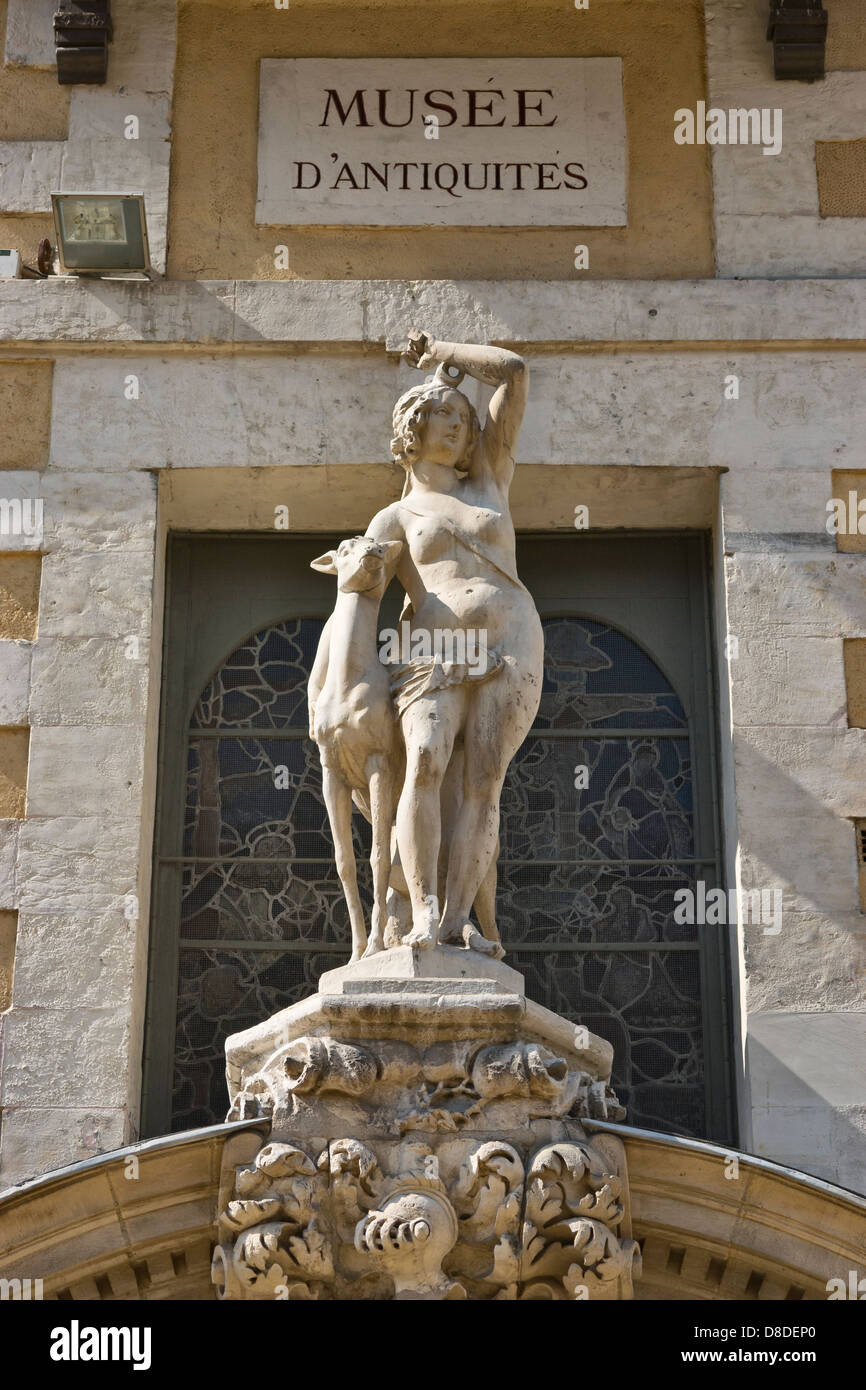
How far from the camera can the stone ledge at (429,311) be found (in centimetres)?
1072

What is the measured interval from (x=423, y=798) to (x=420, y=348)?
188 centimetres

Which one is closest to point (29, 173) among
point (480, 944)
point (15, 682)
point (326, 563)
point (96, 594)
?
point (96, 594)

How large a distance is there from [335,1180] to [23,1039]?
2.16 meters

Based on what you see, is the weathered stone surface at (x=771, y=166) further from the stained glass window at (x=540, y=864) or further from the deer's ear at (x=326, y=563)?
the deer's ear at (x=326, y=563)

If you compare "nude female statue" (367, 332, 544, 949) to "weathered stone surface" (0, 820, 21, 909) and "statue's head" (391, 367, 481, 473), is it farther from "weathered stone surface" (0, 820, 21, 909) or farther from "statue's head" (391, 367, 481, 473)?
"weathered stone surface" (0, 820, 21, 909)

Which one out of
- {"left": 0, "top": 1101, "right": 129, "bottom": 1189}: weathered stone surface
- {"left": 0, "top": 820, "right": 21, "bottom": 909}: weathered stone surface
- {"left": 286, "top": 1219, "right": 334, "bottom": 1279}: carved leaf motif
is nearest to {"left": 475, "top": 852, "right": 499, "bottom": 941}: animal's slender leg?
{"left": 286, "top": 1219, "right": 334, "bottom": 1279}: carved leaf motif

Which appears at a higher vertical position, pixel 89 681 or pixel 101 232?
pixel 101 232

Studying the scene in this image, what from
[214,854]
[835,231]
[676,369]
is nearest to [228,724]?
[214,854]

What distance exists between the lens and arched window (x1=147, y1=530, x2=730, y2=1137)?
9992mm

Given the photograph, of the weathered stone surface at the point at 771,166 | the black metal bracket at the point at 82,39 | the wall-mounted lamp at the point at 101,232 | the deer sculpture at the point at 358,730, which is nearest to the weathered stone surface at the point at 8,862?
the deer sculpture at the point at 358,730

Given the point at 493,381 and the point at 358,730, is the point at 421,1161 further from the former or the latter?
the point at 493,381

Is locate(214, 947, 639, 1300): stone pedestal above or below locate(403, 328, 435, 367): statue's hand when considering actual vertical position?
below

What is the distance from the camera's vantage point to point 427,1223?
7.81 meters

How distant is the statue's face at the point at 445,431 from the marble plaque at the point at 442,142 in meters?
2.09
